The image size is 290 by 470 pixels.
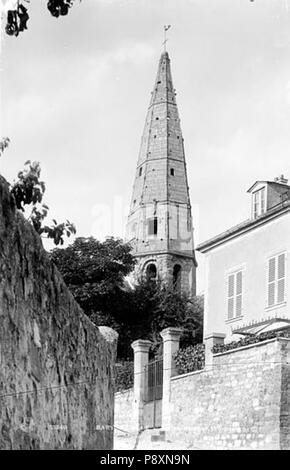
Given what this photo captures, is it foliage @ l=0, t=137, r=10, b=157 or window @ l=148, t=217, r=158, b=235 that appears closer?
foliage @ l=0, t=137, r=10, b=157

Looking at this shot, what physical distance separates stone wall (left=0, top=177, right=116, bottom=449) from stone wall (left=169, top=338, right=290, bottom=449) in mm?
9523

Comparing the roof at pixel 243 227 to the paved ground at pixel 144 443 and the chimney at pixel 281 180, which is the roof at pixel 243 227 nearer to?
the chimney at pixel 281 180

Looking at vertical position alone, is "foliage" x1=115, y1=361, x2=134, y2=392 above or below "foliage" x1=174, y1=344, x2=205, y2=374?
below

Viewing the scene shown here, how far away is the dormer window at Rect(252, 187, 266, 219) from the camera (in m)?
25.3

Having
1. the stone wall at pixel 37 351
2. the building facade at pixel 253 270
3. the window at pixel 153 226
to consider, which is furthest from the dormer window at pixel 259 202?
the window at pixel 153 226

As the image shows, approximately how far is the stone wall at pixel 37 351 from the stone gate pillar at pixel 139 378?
15.3 metres

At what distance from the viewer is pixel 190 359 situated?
20.8 metres

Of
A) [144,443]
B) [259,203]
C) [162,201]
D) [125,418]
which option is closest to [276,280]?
[259,203]

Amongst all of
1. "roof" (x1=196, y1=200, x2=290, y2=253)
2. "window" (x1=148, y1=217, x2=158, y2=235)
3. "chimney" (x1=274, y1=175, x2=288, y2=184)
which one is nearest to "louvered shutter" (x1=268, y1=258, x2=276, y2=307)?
"roof" (x1=196, y1=200, x2=290, y2=253)

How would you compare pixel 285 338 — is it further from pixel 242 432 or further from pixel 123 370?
pixel 123 370

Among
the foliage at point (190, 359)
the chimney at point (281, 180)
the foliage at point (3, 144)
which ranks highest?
the chimney at point (281, 180)

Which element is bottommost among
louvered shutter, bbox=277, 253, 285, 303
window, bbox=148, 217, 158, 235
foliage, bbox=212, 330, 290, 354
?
foliage, bbox=212, 330, 290, 354

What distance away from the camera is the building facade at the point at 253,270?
22938 millimetres

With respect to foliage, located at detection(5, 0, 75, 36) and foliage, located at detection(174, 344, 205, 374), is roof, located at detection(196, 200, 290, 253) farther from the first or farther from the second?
foliage, located at detection(5, 0, 75, 36)
